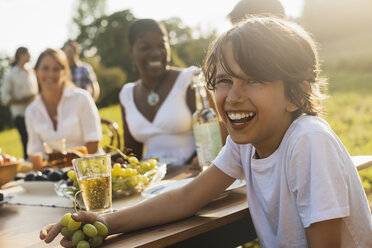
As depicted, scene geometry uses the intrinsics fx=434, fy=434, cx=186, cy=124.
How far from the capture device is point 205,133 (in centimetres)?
202

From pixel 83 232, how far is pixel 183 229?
11.4 inches

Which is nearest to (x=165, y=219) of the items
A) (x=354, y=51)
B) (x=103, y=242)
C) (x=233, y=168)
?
(x=103, y=242)

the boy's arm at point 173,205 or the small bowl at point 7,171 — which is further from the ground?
the boy's arm at point 173,205

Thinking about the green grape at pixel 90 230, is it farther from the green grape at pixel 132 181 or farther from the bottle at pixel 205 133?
the bottle at pixel 205 133

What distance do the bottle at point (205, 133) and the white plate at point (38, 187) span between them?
2.33 ft

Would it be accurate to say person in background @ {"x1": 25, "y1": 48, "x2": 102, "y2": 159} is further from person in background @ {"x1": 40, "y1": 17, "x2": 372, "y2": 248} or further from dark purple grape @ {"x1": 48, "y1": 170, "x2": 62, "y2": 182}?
person in background @ {"x1": 40, "y1": 17, "x2": 372, "y2": 248}

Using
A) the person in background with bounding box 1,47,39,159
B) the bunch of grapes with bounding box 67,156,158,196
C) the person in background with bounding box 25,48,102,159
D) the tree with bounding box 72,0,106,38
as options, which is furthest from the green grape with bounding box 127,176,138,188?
the tree with bounding box 72,0,106,38

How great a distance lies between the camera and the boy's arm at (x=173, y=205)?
4.39 ft

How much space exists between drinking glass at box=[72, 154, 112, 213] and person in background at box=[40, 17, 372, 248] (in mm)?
176

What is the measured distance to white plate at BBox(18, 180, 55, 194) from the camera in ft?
6.80

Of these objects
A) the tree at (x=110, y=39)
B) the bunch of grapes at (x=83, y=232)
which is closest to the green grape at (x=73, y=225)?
the bunch of grapes at (x=83, y=232)

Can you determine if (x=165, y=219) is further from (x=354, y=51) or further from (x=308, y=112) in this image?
(x=354, y=51)

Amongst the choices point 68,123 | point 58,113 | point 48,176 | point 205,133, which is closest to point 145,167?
point 205,133

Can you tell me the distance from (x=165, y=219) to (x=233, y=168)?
0.32 meters
